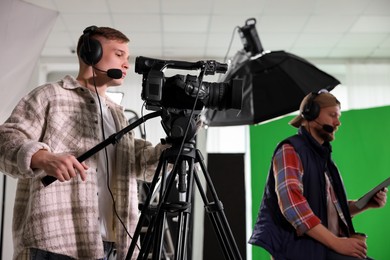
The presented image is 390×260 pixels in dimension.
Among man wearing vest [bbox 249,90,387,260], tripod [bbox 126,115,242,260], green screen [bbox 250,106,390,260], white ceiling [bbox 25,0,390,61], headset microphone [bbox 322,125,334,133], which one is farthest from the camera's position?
white ceiling [bbox 25,0,390,61]

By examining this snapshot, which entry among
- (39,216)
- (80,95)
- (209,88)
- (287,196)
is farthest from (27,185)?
(287,196)

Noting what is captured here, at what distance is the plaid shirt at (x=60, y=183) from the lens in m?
1.07

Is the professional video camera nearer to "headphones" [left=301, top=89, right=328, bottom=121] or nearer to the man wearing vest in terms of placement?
the man wearing vest

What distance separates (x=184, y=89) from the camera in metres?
1.09

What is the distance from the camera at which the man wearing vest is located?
1649 millimetres

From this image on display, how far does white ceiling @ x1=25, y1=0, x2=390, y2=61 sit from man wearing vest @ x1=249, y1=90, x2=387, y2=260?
235 centimetres

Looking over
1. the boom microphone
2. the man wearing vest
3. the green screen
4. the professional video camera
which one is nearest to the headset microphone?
the man wearing vest

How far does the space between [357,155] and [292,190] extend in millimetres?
2741

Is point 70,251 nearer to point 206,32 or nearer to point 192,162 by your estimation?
point 192,162

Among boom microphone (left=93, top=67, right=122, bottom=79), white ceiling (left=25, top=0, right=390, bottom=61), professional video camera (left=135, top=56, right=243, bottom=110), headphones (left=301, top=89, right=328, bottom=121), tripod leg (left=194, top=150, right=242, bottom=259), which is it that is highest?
white ceiling (left=25, top=0, right=390, bottom=61)

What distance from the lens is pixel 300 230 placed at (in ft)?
5.46

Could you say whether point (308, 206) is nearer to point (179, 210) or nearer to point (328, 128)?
point (328, 128)

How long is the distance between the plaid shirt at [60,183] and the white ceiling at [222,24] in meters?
2.84

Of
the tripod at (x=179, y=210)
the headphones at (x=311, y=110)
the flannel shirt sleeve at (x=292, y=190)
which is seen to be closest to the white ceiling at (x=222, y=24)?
the headphones at (x=311, y=110)
